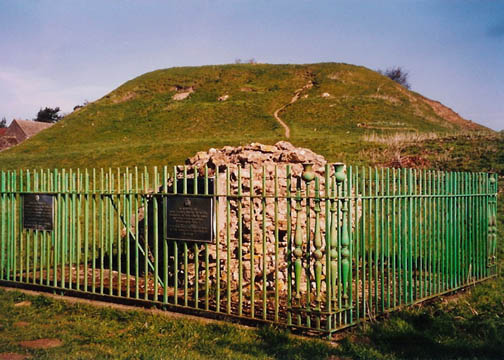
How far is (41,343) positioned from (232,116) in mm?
36707

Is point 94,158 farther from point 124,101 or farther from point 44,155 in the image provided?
point 124,101

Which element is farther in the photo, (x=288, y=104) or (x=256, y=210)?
(x=288, y=104)

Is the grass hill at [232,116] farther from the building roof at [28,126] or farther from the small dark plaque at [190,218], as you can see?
the building roof at [28,126]

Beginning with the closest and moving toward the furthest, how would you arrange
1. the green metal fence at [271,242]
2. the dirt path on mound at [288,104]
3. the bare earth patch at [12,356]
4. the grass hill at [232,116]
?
1. the bare earth patch at [12,356]
2. the green metal fence at [271,242]
3. the grass hill at [232,116]
4. the dirt path on mound at [288,104]

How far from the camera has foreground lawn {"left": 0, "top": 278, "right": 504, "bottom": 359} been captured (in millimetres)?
4484

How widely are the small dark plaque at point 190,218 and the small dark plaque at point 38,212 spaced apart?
7.61 feet

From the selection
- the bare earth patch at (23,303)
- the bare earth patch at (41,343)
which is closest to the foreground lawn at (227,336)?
the bare earth patch at (41,343)

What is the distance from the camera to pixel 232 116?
40844 mm

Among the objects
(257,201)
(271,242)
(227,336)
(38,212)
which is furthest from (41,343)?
(257,201)

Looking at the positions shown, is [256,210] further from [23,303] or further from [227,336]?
[23,303]

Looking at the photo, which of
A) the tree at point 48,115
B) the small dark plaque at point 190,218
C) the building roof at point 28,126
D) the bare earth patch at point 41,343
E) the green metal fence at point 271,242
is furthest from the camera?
the tree at point 48,115

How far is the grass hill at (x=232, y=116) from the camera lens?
30.0m

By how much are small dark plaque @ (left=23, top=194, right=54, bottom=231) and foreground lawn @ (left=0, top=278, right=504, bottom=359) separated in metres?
1.42

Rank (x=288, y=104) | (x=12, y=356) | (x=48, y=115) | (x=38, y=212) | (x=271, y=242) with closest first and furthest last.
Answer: (x=12, y=356), (x=271, y=242), (x=38, y=212), (x=288, y=104), (x=48, y=115)
